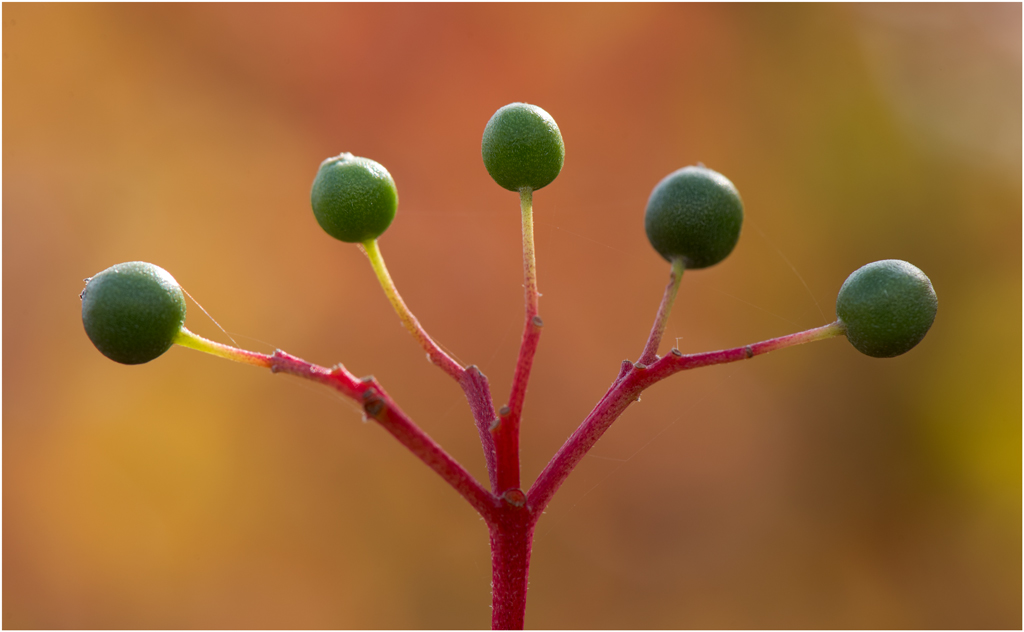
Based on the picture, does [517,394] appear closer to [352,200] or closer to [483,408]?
[483,408]

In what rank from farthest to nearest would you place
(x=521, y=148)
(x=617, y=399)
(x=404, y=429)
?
(x=521, y=148) → (x=617, y=399) → (x=404, y=429)

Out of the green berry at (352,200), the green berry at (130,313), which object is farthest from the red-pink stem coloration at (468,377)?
the green berry at (130,313)

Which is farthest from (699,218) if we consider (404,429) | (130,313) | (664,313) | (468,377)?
(130,313)

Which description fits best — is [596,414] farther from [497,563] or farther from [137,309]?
[137,309]

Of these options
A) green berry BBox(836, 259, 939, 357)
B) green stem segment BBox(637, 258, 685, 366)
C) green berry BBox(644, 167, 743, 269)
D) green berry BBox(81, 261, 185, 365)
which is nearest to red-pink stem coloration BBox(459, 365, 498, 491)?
green stem segment BBox(637, 258, 685, 366)

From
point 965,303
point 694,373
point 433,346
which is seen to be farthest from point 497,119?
point 965,303

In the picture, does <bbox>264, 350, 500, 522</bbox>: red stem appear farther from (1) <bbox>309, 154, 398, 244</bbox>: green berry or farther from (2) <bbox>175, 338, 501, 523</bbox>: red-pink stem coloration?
(1) <bbox>309, 154, 398, 244</bbox>: green berry
